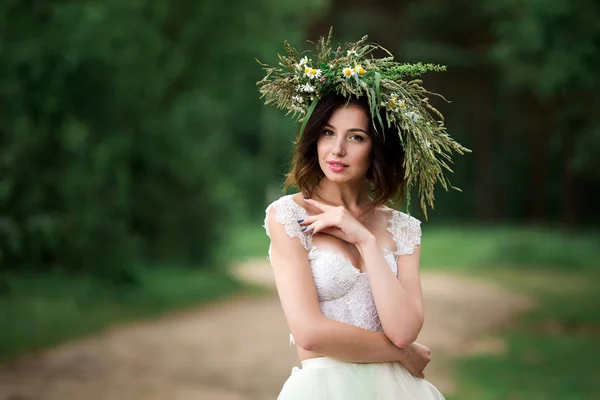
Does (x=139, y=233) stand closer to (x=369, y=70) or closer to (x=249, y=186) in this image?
(x=369, y=70)

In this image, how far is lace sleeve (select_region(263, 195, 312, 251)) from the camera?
10.5ft

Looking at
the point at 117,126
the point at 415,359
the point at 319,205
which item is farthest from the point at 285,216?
the point at 117,126

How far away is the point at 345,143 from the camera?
3240 mm

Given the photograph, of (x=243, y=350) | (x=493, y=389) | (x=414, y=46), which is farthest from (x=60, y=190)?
(x=414, y=46)

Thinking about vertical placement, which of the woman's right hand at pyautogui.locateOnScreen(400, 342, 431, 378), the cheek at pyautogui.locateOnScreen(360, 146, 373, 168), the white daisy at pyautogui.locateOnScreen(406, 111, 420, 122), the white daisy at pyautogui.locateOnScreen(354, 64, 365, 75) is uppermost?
the white daisy at pyautogui.locateOnScreen(354, 64, 365, 75)

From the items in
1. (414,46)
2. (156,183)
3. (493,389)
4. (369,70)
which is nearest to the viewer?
(369,70)

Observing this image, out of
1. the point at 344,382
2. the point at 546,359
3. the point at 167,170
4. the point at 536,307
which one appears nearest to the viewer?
the point at 344,382

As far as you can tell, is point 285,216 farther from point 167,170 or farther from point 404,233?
point 167,170

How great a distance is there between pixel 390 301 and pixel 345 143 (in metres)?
0.61

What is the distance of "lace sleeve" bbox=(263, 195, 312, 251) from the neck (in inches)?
6.8

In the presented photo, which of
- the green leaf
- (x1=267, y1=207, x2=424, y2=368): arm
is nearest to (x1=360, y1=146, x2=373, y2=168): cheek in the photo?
the green leaf

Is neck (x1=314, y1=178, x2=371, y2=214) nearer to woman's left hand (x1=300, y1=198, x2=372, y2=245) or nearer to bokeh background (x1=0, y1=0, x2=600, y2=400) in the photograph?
woman's left hand (x1=300, y1=198, x2=372, y2=245)

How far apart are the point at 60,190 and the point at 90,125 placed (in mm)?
1070

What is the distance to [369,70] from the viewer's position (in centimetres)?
329
